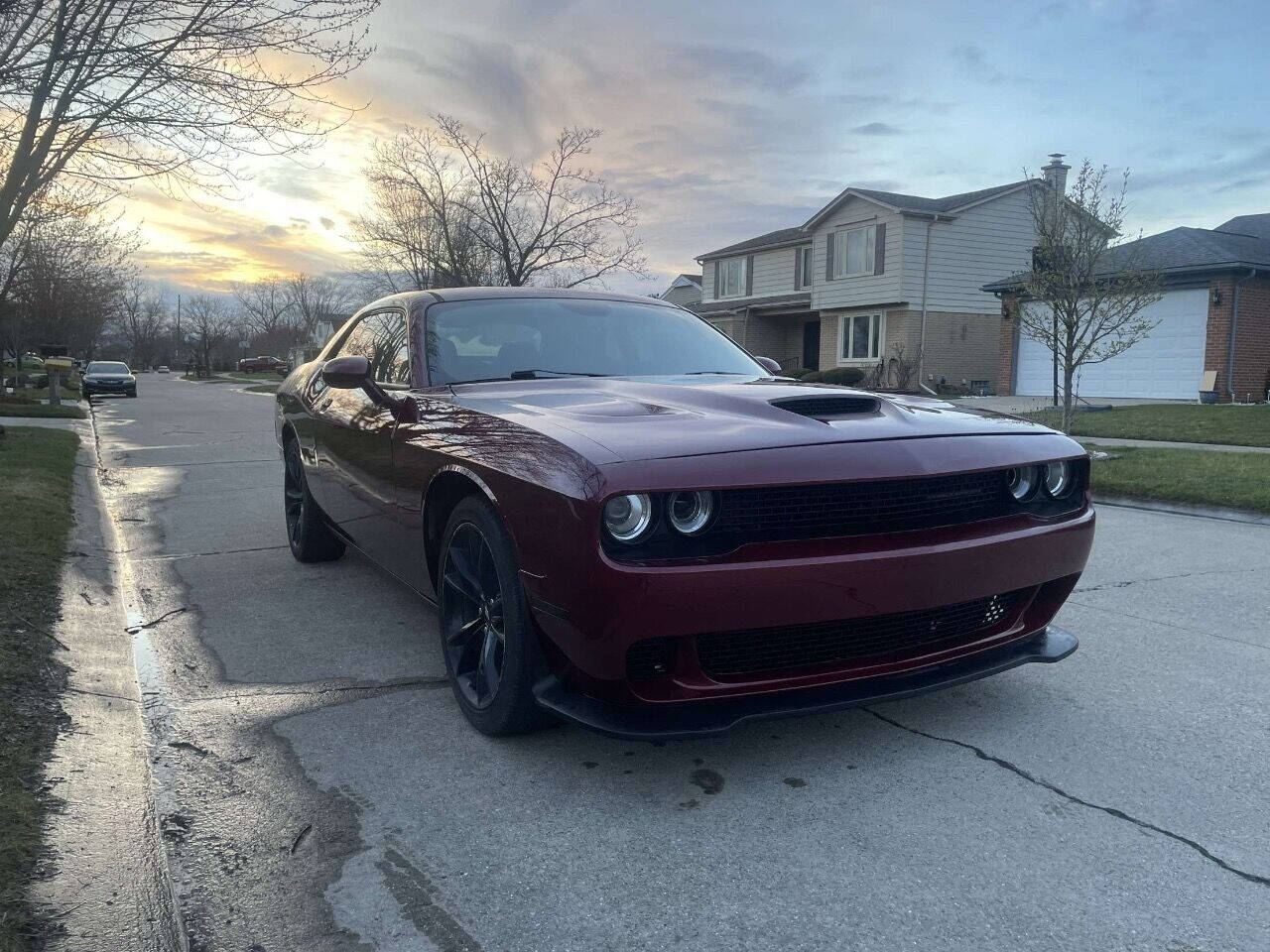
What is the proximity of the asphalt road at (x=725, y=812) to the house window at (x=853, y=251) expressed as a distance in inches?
982

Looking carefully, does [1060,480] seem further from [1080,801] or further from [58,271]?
[58,271]

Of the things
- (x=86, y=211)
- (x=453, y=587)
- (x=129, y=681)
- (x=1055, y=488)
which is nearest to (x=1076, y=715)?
(x=1055, y=488)

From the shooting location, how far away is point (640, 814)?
8.56 ft

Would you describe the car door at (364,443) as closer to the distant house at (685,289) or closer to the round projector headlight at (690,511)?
the round projector headlight at (690,511)

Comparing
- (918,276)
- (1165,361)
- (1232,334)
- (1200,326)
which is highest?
(918,276)

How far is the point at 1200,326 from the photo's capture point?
19.9 metres

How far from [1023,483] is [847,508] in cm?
83

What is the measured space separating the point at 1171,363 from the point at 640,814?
21.5 meters

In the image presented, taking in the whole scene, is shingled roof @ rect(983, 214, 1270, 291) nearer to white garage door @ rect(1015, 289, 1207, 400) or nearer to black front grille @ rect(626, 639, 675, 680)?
white garage door @ rect(1015, 289, 1207, 400)

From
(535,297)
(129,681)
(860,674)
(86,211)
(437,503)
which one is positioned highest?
(86,211)

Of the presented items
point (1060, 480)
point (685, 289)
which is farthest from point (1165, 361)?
point (685, 289)

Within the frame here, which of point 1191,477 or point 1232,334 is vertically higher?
point 1232,334

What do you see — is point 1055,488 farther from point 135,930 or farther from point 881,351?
point 881,351

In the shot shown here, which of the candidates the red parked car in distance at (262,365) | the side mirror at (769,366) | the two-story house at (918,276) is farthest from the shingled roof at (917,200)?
the red parked car in distance at (262,365)
